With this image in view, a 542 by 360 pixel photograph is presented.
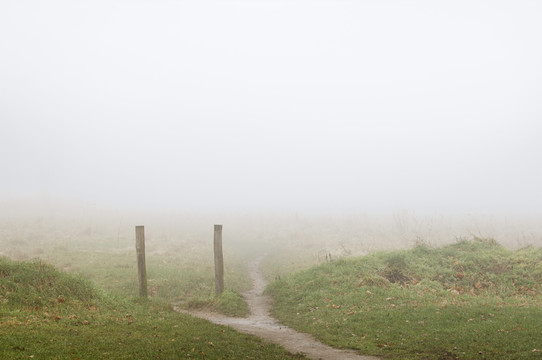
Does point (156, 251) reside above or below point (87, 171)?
below

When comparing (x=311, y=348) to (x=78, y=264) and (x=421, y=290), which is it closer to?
(x=421, y=290)

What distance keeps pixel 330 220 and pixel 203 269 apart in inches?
1779

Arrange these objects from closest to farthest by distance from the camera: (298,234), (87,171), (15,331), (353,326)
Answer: (15,331)
(353,326)
(298,234)
(87,171)

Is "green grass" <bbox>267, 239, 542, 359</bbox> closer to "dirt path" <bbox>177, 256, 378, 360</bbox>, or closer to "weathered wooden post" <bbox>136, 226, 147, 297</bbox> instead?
"dirt path" <bbox>177, 256, 378, 360</bbox>

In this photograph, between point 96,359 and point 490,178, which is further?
point 490,178

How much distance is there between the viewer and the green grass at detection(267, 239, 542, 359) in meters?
13.5

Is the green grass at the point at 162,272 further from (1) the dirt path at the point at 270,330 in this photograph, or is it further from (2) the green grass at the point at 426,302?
(2) the green grass at the point at 426,302

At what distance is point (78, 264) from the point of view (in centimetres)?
3300

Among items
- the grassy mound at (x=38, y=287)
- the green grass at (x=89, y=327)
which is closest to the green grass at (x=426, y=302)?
the green grass at (x=89, y=327)

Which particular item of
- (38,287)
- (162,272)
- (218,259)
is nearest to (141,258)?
(218,259)

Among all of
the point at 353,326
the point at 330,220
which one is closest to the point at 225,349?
the point at 353,326

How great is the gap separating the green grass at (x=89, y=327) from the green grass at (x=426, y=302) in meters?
5.33

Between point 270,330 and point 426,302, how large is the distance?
30.9 feet

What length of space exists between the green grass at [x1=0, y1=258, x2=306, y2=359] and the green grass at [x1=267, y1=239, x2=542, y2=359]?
5.33 metres
